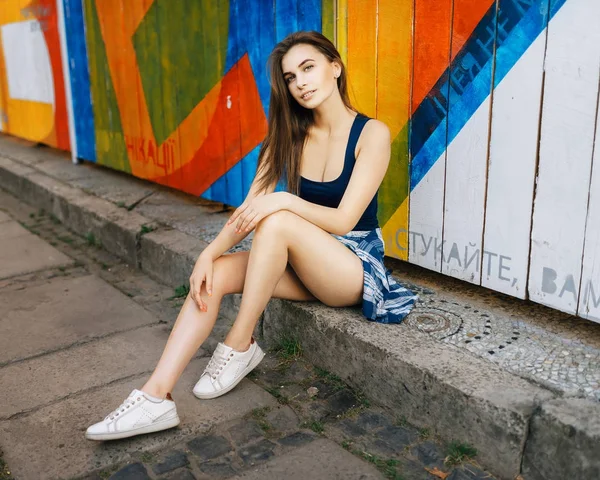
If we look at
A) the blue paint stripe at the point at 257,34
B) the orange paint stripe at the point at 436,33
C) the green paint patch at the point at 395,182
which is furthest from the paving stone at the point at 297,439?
the blue paint stripe at the point at 257,34

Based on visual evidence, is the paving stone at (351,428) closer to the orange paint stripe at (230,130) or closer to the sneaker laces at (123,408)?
the sneaker laces at (123,408)

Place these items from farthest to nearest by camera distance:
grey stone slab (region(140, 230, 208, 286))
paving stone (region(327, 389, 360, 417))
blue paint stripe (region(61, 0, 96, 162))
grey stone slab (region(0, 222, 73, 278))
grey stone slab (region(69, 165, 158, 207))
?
blue paint stripe (region(61, 0, 96, 162))
grey stone slab (region(69, 165, 158, 207))
grey stone slab (region(0, 222, 73, 278))
grey stone slab (region(140, 230, 208, 286))
paving stone (region(327, 389, 360, 417))

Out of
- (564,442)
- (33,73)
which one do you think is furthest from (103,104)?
(564,442)

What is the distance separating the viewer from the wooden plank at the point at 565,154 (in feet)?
6.90

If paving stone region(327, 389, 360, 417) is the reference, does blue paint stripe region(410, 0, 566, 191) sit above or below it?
above

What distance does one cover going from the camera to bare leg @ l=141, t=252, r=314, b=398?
2.27 metres

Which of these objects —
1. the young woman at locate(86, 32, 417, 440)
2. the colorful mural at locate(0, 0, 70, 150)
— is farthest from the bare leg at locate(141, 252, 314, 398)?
the colorful mural at locate(0, 0, 70, 150)

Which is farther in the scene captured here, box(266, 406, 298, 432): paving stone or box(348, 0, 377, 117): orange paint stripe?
box(348, 0, 377, 117): orange paint stripe

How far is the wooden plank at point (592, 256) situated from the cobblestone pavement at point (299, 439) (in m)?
0.67

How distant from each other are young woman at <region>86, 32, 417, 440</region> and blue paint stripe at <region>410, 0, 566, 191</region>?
311mm

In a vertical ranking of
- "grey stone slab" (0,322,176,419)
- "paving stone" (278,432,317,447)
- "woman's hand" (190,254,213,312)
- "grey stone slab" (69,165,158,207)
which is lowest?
"paving stone" (278,432,317,447)

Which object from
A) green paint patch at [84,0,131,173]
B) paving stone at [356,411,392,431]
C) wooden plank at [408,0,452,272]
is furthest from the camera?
green paint patch at [84,0,131,173]

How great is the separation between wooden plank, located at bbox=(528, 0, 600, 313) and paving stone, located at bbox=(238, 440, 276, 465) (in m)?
1.11

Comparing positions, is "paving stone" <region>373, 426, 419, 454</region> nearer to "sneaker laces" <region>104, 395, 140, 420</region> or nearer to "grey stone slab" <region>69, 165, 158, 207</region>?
"sneaker laces" <region>104, 395, 140, 420</region>
